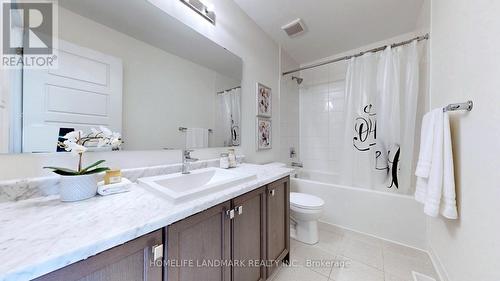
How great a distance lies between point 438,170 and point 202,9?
199cm

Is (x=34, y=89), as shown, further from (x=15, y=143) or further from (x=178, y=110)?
(x=178, y=110)

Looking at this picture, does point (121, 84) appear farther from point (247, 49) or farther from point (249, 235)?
point (247, 49)

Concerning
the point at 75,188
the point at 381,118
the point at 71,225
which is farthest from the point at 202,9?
the point at 381,118

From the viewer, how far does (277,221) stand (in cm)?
132

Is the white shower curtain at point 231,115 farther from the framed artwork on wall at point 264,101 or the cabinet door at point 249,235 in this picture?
the cabinet door at point 249,235

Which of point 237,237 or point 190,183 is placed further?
point 190,183

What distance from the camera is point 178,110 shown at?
1306 millimetres

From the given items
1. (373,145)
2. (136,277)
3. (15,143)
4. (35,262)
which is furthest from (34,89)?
(373,145)

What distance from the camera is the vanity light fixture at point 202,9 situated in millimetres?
1336

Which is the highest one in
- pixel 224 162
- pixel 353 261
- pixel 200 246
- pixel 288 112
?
pixel 288 112

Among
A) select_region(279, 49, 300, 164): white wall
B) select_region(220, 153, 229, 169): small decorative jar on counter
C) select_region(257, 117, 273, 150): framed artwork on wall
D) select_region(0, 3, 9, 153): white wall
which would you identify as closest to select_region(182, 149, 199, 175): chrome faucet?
select_region(220, 153, 229, 169): small decorative jar on counter

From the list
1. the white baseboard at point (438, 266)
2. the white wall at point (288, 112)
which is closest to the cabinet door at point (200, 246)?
the white baseboard at point (438, 266)

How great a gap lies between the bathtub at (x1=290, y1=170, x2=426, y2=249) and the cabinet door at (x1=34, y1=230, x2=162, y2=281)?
195 centimetres

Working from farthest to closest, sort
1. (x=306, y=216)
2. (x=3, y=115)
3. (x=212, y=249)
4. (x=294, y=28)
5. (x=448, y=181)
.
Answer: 1. (x=294, y=28)
2. (x=306, y=216)
3. (x=448, y=181)
4. (x=212, y=249)
5. (x=3, y=115)
